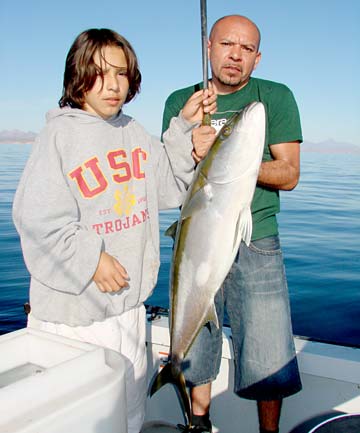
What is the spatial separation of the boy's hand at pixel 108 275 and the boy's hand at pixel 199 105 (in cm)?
84

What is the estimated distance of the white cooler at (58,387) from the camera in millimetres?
1453

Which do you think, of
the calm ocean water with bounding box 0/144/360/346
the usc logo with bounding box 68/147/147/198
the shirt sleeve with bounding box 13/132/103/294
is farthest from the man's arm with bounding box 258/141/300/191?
the calm ocean water with bounding box 0/144/360/346

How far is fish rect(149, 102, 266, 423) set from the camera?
216cm

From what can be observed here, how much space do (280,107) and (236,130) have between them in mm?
736

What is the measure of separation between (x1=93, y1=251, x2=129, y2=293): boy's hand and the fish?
0.94 feet

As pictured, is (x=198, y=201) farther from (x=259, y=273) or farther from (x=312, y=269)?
(x=312, y=269)

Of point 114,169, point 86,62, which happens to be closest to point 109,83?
point 86,62

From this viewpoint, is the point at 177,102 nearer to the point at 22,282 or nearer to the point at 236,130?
the point at 236,130

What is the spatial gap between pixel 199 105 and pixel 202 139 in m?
0.19

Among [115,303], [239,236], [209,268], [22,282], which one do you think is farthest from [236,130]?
[22,282]

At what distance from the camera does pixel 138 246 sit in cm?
251

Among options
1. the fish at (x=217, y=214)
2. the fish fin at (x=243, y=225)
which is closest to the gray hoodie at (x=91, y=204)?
the fish at (x=217, y=214)

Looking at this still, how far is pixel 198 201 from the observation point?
88.3 inches

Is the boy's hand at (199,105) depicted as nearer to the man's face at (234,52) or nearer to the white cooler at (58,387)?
the man's face at (234,52)
